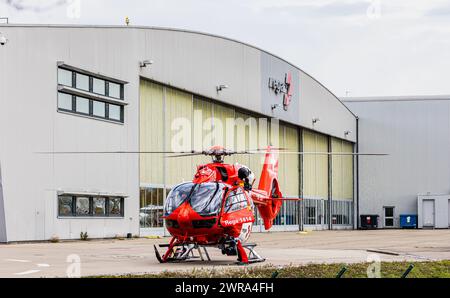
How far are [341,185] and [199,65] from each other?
2917cm

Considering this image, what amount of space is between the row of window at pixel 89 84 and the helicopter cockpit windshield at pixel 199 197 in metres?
16.6

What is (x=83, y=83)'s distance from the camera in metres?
37.0

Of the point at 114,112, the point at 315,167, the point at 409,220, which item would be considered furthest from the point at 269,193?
the point at 409,220

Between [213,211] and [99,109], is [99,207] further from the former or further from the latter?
[213,211]

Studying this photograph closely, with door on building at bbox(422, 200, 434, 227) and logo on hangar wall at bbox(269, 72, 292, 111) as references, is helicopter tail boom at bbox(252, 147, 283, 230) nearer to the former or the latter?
logo on hangar wall at bbox(269, 72, 292, 111)

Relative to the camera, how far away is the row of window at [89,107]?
35812 mm

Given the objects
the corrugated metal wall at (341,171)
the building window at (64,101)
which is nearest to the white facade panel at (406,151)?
the corrugated metal wall at (341,171)

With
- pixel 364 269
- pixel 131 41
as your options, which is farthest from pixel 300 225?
pixel 364 269

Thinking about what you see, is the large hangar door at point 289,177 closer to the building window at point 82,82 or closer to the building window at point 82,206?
the building window at point 82,206

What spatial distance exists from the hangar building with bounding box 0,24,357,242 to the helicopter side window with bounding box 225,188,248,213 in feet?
43.9

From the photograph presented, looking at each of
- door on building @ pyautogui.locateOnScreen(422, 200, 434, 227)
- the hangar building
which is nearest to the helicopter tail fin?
the hangar building

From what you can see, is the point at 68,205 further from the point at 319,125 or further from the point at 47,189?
the point at 319,125

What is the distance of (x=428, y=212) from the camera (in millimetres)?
69812
